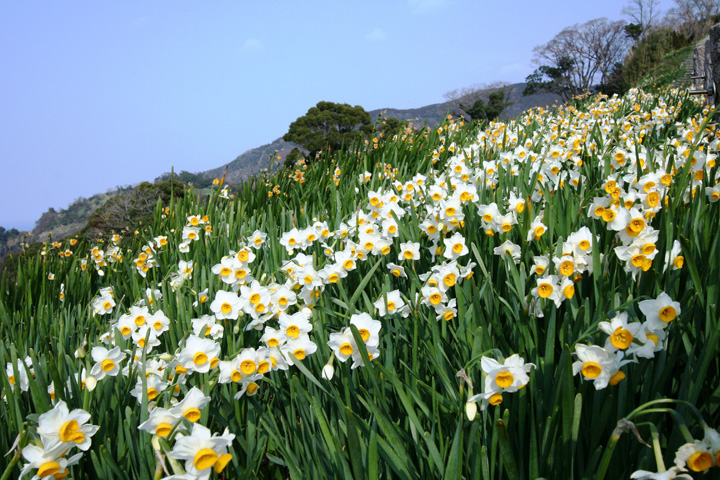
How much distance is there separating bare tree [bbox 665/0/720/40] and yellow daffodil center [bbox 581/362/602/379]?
4225cm

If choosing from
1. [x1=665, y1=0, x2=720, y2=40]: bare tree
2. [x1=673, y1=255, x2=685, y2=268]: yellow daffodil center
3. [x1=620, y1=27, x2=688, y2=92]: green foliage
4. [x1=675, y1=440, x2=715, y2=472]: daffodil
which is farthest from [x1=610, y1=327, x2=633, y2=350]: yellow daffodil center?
[x1=665, y1=0, x2=720, y2=40]: bare tree

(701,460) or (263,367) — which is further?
(263,367)

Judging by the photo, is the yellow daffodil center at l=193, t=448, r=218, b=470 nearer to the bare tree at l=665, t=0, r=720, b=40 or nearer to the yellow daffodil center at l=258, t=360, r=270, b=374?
the yellow daffodil center at l=258, t=360, r=270, b=374

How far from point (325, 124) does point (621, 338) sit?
35.2m

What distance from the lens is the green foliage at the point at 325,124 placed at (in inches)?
1318

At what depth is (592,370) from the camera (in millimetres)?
1049

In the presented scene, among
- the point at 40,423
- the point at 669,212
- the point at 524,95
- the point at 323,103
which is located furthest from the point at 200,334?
the point at 524,95

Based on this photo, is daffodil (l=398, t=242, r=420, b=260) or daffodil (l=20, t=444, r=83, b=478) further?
daffodil (l=398, t=242, r=420, b=260)

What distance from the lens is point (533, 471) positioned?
103 cm

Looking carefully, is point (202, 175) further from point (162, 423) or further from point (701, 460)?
point (701, 460)

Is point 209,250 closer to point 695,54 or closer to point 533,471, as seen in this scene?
point 533,471

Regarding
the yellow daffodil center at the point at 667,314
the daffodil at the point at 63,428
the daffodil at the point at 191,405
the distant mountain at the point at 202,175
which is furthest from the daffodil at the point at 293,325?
the distant mountain at the point at 202,175

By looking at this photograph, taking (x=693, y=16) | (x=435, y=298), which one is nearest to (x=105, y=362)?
(x=435, y=298)

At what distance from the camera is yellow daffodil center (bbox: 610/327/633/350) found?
40.9 inches
